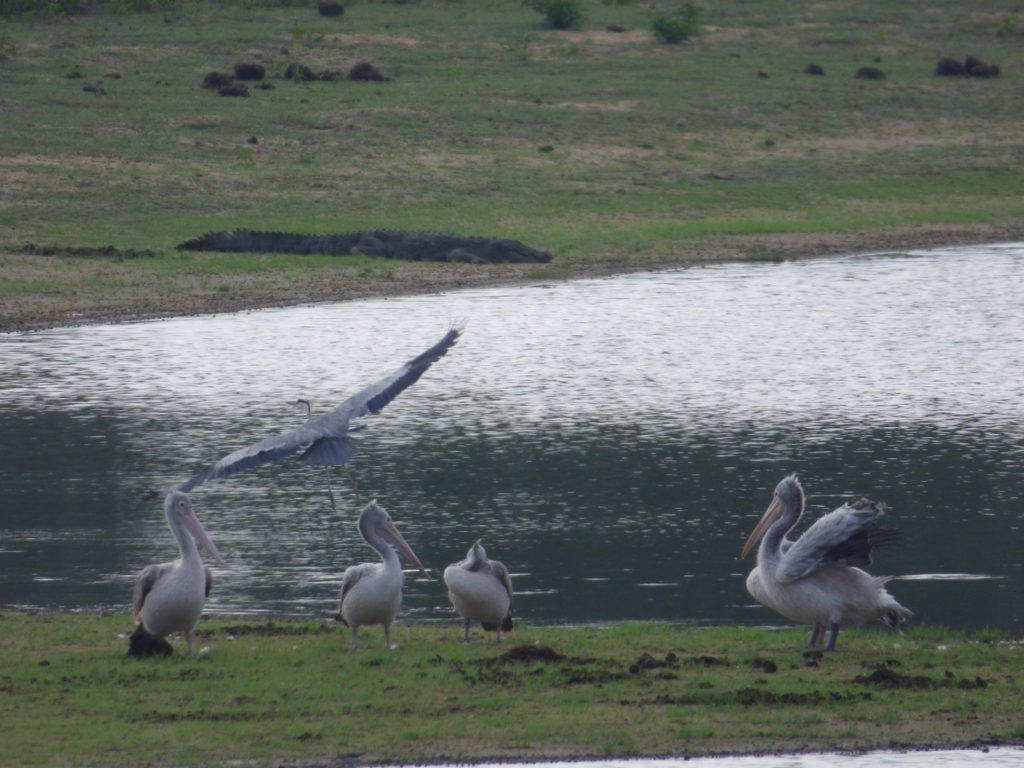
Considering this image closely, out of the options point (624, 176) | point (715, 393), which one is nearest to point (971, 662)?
point (715, 393)

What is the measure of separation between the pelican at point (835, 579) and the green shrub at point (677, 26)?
1377 inches

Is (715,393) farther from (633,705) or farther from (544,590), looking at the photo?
(633,705)

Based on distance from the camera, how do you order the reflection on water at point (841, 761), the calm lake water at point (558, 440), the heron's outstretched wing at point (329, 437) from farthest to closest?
the calm lake water at point (558, 440) < the heron's outstretched wing at point (329, 437) < the reflection on water at point (841, 761)

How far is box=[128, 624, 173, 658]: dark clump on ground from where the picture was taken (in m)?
8.16

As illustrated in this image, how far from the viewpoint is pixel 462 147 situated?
1226 inches

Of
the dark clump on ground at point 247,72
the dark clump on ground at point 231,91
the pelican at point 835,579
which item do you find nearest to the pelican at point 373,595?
the pelican at point 835,579

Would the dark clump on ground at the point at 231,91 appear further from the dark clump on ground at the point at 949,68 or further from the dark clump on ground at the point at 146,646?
the dark clump on ground at the point at 146,646

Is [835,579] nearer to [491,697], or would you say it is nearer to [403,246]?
[491,697]

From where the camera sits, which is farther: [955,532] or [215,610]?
A: [955,532]

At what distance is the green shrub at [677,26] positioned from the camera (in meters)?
41.7

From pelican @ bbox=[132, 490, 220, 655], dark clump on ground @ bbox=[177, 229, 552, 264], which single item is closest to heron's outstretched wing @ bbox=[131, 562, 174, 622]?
pelican @ bbox=[132, 490, 220, 655]

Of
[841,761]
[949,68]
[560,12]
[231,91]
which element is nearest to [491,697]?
[841,761]

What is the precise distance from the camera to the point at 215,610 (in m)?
9.75

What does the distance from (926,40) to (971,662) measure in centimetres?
3973
